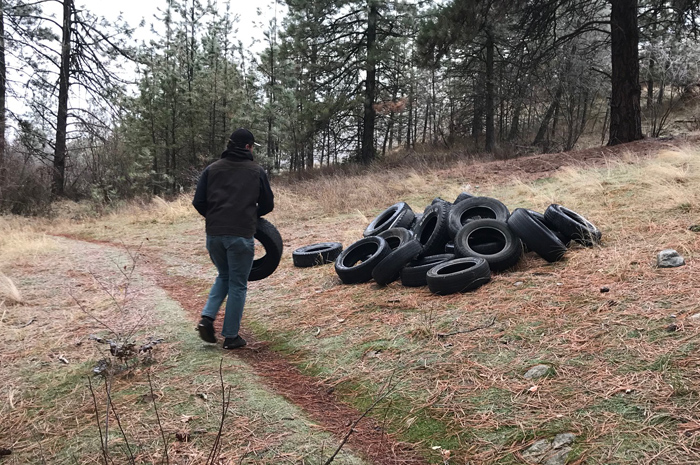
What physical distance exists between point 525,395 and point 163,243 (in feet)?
34.8

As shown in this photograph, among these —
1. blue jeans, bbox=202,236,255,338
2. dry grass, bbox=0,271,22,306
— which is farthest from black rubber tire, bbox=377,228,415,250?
dry grass, bbox=0,271,22,306

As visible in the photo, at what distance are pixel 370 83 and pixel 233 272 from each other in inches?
778

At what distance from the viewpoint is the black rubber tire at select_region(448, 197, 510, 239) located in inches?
245

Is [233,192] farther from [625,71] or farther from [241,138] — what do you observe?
[625,71]

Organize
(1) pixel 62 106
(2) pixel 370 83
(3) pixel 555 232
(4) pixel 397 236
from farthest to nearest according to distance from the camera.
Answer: (2) pixel 370 83, (1) pixel 62 106, (4) pixel 397 236, (3) pixel 555 232

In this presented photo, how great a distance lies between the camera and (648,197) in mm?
7133

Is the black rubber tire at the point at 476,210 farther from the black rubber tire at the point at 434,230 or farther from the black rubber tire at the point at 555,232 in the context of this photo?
the black rubber tire at the point at 555,232

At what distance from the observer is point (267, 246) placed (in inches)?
195

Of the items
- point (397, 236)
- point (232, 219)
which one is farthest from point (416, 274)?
point (232, 219)

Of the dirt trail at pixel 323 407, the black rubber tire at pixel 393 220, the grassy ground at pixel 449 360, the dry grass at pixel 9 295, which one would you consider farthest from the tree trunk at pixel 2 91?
the dirt trail at pixel 323 407

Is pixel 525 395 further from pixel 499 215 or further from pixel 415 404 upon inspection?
pixel 499 215

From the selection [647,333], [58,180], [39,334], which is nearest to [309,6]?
[58,180]

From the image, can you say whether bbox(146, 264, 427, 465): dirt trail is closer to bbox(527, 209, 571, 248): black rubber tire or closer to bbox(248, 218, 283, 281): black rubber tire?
bbox(248, 218, 283, 281): black rubber tire

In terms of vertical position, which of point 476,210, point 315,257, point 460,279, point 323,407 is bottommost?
point 323,407
